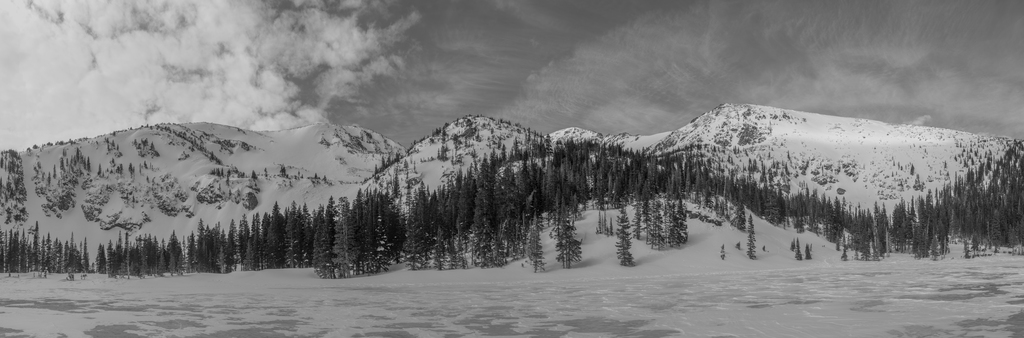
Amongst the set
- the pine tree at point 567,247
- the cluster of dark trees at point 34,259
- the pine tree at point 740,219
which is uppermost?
the pine tree at point 740,219

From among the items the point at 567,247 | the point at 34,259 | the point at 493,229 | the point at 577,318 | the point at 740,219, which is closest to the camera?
the point at 577,318

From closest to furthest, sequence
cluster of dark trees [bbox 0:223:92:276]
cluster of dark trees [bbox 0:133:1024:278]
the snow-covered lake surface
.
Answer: the snow-covered lake surface < cluster of dark trees [bbox 0:133:1024:278] < cluster of dark trees [bbox 0:223:92:276]

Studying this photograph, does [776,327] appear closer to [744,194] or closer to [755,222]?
[755,222]

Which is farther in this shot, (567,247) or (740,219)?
(740,219)

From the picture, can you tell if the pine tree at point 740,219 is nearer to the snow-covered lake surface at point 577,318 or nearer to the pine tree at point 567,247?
the pine tree at point 567,247

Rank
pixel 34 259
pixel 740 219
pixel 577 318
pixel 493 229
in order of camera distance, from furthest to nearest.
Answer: pixel 34 259 → pixel 740 219 → pixel 493 229 → pixel 577 318

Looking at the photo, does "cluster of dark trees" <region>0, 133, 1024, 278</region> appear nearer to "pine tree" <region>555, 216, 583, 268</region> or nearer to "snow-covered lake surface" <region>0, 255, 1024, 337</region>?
"pine tree" <region>555, 216, 583, 268</region>

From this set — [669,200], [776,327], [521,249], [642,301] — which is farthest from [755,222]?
[776,327]

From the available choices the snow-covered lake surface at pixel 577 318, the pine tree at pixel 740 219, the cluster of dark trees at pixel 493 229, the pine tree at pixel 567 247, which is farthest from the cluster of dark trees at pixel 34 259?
the pine tree at pixel 740 219

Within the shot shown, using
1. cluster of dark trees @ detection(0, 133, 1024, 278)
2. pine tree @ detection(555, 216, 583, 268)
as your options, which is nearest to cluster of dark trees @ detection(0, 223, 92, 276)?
cluster of dark trees @ detection(0, 133, 1024, 278)

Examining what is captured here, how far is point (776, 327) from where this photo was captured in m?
23.7

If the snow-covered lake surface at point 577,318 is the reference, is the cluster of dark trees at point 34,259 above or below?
below

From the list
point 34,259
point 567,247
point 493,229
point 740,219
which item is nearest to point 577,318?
point 567,247

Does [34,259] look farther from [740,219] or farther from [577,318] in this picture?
[740,219]
